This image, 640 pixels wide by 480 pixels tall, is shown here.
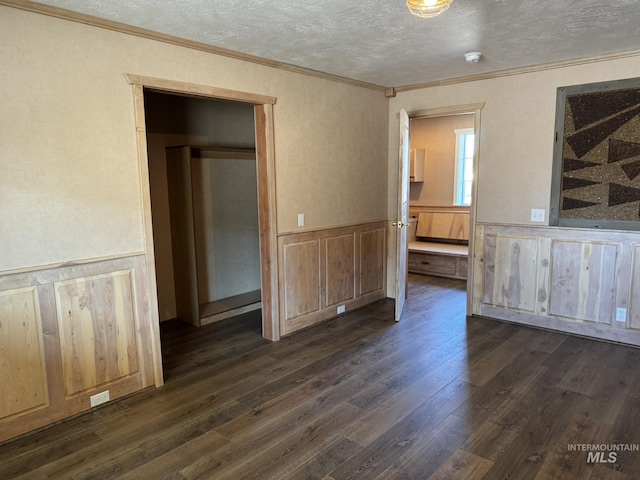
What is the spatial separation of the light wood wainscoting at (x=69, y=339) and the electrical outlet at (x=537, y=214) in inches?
136

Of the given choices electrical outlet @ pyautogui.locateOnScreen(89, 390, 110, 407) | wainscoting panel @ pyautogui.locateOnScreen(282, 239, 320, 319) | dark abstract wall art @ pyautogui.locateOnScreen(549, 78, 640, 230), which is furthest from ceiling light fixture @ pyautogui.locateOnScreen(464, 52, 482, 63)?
electrical outlet @ pyautogui.locateOnScreen(89, 390, 110, 407)

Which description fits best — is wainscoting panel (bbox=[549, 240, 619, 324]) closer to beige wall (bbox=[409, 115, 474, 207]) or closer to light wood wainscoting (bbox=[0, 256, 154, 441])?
beige wall (bbox=[409, 115, 474, 207])

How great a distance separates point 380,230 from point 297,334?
Answer: 5.55ft

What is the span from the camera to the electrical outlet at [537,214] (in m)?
4.02

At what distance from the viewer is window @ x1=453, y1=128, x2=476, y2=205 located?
6.75 m

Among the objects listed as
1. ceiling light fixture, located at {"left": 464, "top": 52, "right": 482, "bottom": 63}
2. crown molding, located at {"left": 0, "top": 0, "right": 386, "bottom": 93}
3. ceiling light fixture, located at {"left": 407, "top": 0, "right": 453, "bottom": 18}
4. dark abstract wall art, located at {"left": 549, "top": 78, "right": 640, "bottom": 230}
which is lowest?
dark abstract wall art, located at {"left": 549, "top": 78, "right": 640, "bottom": 230}

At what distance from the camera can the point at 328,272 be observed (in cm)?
437

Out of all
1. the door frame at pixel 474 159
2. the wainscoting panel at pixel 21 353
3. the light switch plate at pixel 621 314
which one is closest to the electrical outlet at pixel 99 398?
the wainscoting panel at pixel 21 353

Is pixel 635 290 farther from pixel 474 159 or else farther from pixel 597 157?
pixel 474 159

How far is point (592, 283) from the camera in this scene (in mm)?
3799

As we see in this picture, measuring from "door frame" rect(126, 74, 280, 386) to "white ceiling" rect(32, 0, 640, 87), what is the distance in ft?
1.12

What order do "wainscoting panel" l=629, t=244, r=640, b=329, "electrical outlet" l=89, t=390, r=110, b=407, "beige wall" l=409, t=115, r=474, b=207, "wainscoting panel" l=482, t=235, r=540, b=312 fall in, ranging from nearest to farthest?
"electrical outlet" l=89, t=390, r=110, b=407, "wainscoting panel" l=629, t=244, r=640, b=329, "wainscoting panel" l=482, t=235, r=540, b=312, "beige wall" l=409, t=115, r=474, b=207

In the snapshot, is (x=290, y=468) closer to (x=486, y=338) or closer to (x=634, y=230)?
(x=486, y=338)

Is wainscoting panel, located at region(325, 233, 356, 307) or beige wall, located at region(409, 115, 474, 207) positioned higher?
beige wall, located at region(409, 115, 474, 207)
